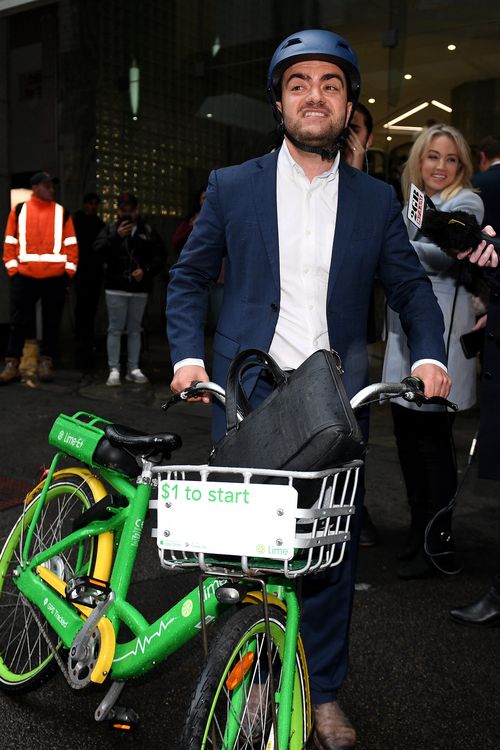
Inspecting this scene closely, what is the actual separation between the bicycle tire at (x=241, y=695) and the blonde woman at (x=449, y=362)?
6.32ft

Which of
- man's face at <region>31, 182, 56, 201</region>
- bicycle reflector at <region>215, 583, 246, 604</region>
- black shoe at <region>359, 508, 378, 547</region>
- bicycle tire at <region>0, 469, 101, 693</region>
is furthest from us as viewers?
man's face at <region>31, 182, 56, 201</region>

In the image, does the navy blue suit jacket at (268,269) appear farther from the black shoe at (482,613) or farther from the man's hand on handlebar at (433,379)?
the black shoe at (482,613)

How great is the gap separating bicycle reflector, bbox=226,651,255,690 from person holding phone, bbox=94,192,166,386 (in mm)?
6951

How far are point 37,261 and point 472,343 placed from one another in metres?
5.91

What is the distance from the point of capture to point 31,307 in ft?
29.2

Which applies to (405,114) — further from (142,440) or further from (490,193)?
(142,440)

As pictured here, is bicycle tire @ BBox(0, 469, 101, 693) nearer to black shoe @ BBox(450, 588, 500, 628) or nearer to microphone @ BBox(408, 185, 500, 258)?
microphone @ BBox(408, 185, 500, 258)

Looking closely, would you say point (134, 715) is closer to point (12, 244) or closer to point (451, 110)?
point (12, 244)

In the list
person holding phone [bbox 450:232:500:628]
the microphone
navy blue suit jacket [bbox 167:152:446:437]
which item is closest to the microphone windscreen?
the microphone

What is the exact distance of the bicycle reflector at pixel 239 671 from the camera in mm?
1953

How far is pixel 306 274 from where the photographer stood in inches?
99.9

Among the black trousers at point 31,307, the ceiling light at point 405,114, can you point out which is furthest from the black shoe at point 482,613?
the ceiling light at point 405,114

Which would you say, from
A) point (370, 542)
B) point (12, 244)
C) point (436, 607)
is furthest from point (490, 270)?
point (12, 244)

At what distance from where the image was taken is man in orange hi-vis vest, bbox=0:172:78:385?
8680 mm
